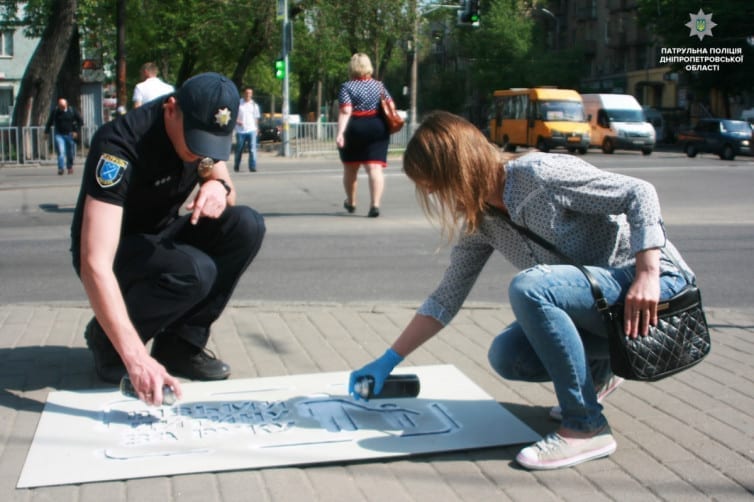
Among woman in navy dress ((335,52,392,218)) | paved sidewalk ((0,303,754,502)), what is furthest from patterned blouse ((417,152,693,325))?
woman in navy dress ((335,52,392,218))

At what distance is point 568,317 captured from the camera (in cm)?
298

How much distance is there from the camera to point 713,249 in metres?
8.29

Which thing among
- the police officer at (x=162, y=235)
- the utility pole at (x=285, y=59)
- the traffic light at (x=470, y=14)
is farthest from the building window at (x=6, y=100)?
the police officer at (x=162, y=235)

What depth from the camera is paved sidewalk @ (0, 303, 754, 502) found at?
9.23ft

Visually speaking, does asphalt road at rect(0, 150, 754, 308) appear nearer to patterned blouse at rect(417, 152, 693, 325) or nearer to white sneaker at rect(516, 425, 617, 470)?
patterned blouse at rect(417, 152, 693, 325)

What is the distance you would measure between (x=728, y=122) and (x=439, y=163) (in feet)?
100

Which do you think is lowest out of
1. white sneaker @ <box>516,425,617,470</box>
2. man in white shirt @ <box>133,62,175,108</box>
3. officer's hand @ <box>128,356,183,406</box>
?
white sneaker @ <box>516,425,617,470</box>

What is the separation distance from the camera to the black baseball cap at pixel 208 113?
10.2 feet

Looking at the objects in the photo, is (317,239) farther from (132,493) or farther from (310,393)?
(132,493)

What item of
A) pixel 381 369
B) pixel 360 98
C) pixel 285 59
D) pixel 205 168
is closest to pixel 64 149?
pixel 285 59

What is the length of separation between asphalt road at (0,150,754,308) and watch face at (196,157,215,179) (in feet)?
7.50

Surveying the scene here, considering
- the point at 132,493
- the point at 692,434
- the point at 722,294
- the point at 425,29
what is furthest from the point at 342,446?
the point at 425,29

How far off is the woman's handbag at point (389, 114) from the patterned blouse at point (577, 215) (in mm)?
6786

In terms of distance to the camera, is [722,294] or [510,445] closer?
[510,445]
